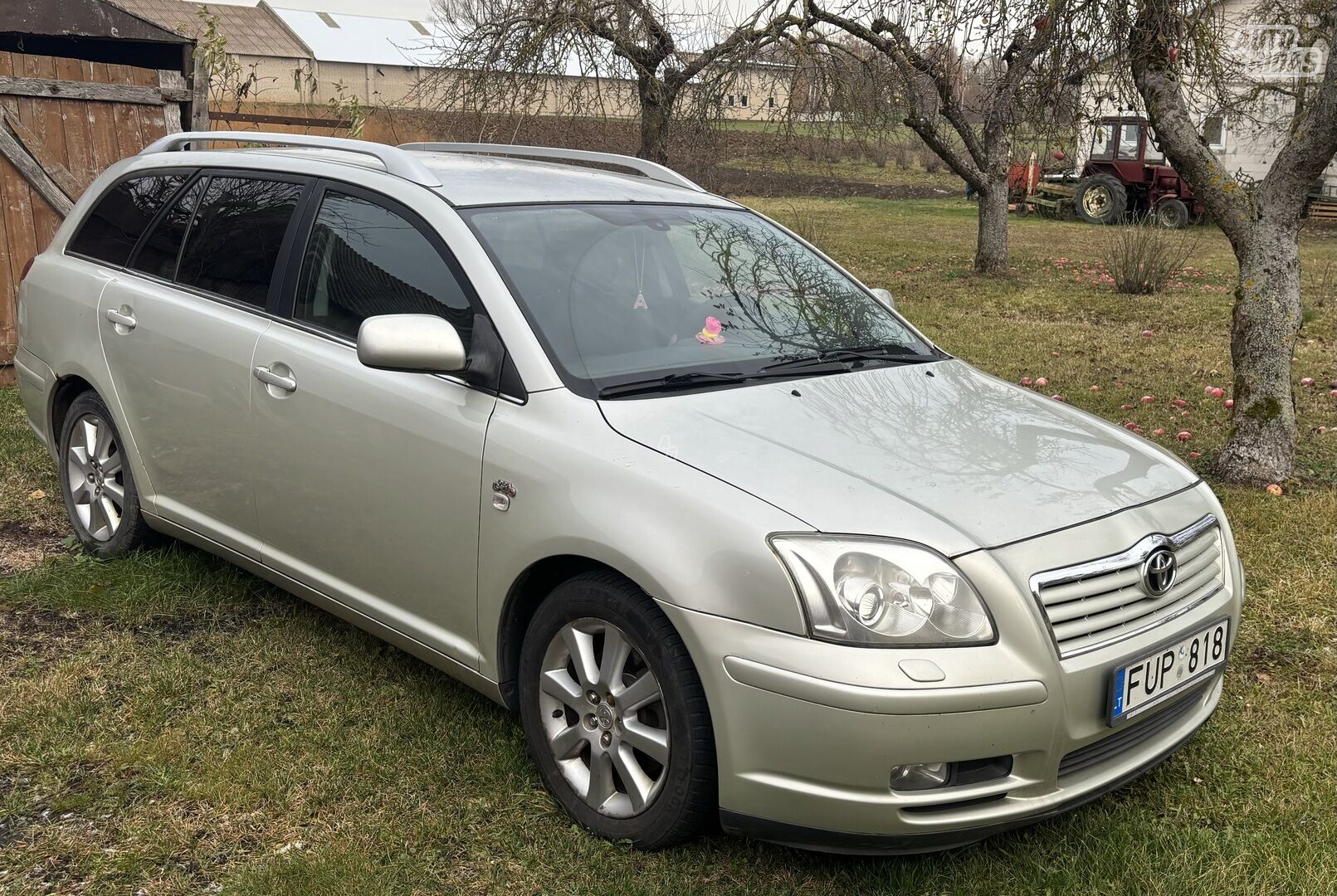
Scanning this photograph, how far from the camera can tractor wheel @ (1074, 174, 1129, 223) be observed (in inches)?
928

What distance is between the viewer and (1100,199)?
2439cm

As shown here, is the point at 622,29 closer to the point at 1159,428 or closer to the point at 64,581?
the point at 1159,428

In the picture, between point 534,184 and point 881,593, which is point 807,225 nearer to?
point 534,184

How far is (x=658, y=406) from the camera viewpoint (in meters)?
3.04

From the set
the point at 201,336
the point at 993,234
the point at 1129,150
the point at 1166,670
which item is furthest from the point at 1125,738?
the point at 1129,150

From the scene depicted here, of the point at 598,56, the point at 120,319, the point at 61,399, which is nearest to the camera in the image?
the point at 120,319

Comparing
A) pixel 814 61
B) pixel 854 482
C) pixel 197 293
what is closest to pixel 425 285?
pixel 197 293

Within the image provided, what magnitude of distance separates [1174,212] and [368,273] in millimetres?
22287

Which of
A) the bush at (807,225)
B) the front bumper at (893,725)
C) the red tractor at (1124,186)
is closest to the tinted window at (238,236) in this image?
the front bumper at (893,725)

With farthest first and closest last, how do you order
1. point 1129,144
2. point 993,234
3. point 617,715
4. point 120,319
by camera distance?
point 1129,144 → point 993,234 → point 120,319 → point 617,715

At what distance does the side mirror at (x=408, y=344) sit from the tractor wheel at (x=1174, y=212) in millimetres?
21845

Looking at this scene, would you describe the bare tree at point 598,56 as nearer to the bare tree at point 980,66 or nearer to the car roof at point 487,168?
the bare tree at point 980,66

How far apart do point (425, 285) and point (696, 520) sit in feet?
4.24

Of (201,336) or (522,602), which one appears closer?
(522,602)
